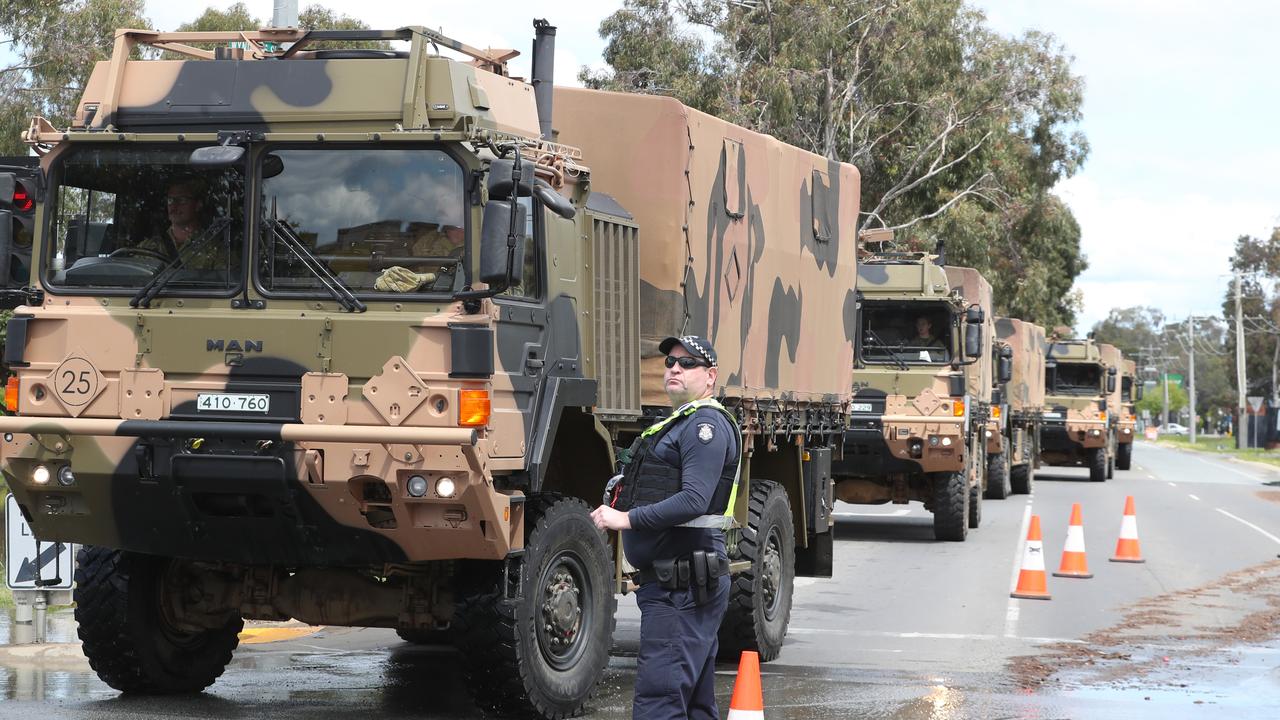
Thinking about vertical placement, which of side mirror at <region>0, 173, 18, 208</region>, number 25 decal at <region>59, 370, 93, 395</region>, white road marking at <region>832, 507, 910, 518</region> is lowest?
white road marking at <region>832, 507, 910, 518</region>

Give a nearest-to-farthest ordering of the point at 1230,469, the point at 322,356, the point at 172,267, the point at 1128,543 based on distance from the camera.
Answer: the point at 322,356 < the point at 172,267 < the point at 1128,543 < the point at 1230,469

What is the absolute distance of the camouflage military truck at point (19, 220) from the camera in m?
8.24

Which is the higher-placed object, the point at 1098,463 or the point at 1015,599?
the point at 1098,463

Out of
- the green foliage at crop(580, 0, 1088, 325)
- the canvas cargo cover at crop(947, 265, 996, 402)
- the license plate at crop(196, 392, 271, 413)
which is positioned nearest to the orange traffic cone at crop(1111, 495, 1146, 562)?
the canvas cargo cover at crop(947, 265, 996, 402)

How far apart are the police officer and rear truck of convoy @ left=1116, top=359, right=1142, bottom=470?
40.5 metres

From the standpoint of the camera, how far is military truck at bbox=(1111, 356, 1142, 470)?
152 ft

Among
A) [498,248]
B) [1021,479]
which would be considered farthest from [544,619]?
[1021,479]

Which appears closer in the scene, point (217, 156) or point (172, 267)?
point (217, 156)

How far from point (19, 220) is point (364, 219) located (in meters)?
1.79

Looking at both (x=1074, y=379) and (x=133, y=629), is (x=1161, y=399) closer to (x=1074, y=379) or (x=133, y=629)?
(x=1074, y=379)

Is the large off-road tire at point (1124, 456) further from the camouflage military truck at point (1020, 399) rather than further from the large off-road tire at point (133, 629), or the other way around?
the large off-road tire at point (133, 629)

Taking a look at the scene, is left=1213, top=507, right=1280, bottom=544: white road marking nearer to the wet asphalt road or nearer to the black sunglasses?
the wet asphalt road

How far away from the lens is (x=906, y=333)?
20.5 metres

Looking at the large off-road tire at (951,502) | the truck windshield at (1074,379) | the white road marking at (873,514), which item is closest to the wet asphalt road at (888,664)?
the large off-road tire at (951,502)
